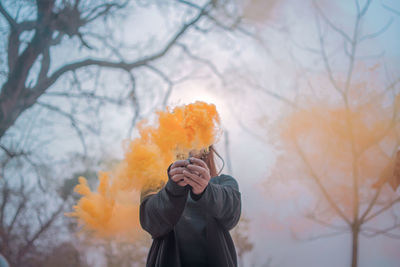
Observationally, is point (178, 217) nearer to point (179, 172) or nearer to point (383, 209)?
point (179, 172)

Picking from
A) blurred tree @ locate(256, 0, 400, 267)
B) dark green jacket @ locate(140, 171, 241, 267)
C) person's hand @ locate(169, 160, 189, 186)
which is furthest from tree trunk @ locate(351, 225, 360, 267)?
person's hand @ locate(169, 160, 189, 186)

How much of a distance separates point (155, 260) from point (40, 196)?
126 cm

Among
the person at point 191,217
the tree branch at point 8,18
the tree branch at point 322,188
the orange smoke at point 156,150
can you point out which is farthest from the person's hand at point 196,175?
the tree branch at point 8,18

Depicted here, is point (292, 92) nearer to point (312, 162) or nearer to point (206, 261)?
point (312, 162)

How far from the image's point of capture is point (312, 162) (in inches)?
57.5

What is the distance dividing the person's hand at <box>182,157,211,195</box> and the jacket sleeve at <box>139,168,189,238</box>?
0.04 metres

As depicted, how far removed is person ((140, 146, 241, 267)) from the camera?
0.64m

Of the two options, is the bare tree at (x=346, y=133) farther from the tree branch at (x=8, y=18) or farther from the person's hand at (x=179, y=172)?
the tree branch at (x=8, y=18)

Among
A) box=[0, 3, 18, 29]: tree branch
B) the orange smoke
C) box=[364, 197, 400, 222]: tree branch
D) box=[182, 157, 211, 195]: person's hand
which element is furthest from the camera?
box=[0, 3, 18, 29]: tree branch

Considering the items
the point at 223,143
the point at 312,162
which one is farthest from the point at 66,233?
the point at 312,162

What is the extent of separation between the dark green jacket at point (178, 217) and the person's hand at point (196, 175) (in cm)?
3

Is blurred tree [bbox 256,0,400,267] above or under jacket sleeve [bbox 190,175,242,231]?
above

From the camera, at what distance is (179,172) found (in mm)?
634

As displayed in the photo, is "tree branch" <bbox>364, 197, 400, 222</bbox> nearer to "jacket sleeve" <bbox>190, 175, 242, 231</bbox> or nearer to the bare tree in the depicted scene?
the bare tree
